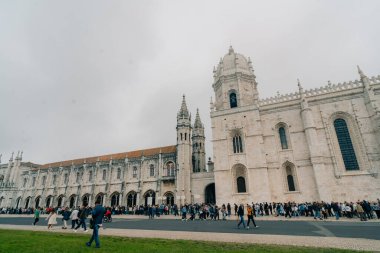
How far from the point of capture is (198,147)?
4228 cm

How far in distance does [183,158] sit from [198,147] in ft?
25.5

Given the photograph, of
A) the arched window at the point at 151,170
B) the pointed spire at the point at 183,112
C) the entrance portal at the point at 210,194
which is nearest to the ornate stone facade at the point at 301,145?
the entrance portal at the point at 210,194

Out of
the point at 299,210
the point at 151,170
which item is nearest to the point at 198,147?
the point at 151,170

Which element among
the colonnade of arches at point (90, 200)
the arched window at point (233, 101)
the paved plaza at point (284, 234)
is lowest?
the paved plaza at point (284, 234)

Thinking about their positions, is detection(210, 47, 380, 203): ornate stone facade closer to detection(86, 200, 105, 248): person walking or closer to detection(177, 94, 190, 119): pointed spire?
detection(177, 94, 190, 119): pointed spire

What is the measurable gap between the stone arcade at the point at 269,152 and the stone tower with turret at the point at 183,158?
15cm

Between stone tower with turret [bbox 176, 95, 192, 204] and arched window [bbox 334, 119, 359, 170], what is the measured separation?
2066cm

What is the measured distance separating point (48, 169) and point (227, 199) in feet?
140

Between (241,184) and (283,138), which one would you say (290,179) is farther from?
(241,184)

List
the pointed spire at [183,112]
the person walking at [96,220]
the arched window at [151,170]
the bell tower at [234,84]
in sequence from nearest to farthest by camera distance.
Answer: the person walking at [96,220] → the bell tower at [234,84] → the arched window at [151,170] → the pointed spire at [183,112]

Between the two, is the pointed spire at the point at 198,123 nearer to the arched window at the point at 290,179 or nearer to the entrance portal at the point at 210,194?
the entrance portal at the point at 210,194

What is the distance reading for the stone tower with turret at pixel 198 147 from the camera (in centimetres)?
4016

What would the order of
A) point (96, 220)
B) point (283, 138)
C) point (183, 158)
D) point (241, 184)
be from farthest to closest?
point (183, 158) → point (283, 138) → point (241, 184) → point (96, 220)

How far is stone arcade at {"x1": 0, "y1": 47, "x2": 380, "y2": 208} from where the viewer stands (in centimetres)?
2489
